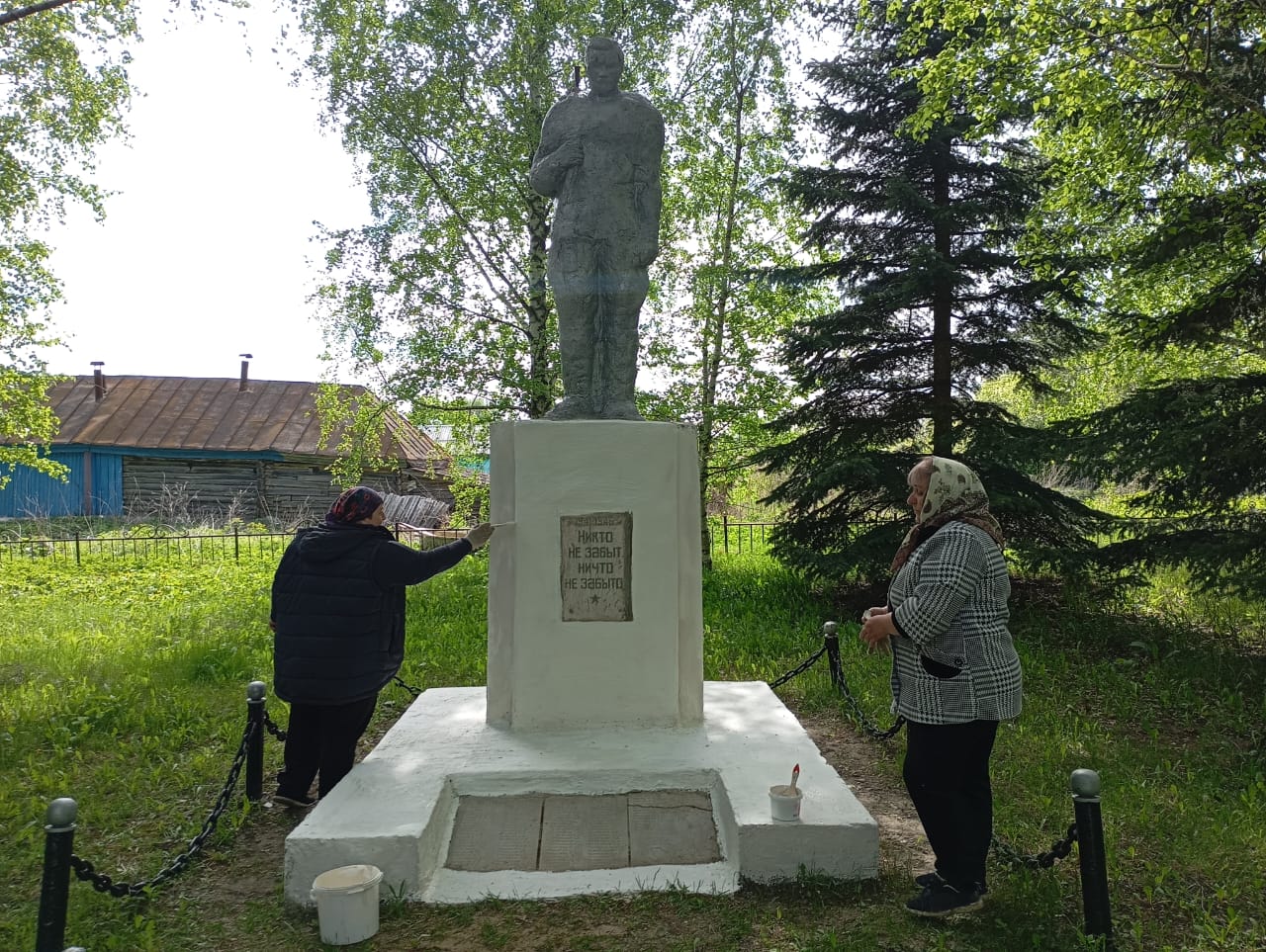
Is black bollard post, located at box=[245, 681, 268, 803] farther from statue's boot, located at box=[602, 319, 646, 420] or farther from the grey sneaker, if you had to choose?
the grey sneaker

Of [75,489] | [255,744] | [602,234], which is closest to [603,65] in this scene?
[602,234]

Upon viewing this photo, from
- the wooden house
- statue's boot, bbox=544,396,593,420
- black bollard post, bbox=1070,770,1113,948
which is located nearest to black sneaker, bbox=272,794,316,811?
statue's boot, bbox=544,396,593,420

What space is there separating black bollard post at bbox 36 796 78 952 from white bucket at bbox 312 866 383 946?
29.1 inches

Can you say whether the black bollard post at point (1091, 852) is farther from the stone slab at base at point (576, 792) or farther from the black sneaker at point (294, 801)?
the black sneaker at point (294, 801)

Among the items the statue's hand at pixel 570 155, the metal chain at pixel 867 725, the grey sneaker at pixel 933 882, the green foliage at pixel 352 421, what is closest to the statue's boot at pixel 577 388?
the statue's hand at pixel 570 155

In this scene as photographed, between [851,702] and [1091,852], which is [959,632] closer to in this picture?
[1091,852]

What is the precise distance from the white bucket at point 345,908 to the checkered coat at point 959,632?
79.8 inches

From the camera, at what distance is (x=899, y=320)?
898cm

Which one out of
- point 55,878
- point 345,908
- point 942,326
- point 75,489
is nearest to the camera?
point 55,878

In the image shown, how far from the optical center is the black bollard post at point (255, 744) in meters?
4.02

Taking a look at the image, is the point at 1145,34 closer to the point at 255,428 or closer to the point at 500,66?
the point at 500,66

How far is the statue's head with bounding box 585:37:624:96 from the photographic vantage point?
4.50 m

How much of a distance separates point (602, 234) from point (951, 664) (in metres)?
2.96

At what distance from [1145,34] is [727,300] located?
20.0 feet
